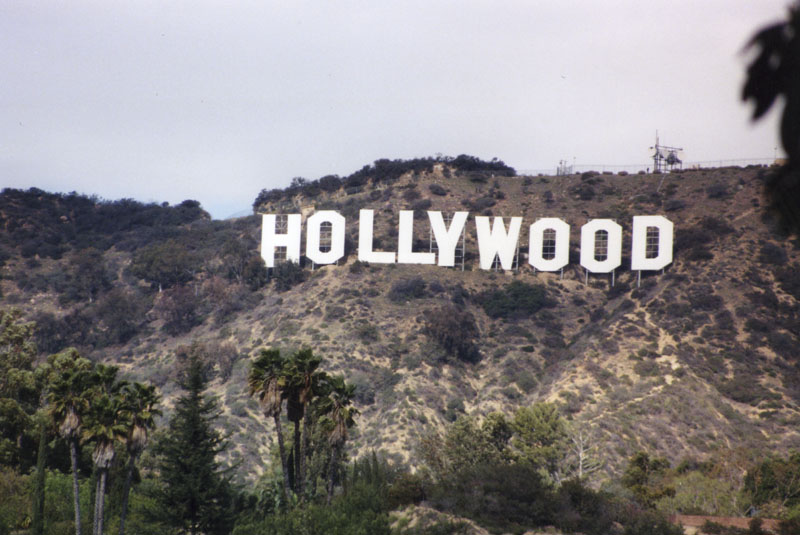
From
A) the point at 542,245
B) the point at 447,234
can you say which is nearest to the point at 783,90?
the point at 447,234

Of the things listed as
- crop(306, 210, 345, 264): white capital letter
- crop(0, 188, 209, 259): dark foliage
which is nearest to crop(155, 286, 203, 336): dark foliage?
crop(306, 210, 345, 264): white capital letter

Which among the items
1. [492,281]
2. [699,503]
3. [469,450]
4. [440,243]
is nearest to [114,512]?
[469,450]

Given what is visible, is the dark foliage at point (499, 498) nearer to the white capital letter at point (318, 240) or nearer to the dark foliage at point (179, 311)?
the white capital letter at point (318, 240)

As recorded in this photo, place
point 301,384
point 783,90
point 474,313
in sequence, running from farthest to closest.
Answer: point 474,313 → point 301,384 → point 783,90

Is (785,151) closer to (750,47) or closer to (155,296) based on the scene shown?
(750,47)

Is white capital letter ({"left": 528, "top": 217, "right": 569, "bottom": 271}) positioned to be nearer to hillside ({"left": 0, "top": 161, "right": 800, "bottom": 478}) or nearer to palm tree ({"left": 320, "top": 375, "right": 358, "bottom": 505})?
hillside ({"left": 0, "top": 161, "right": 800, "bottom": 478})

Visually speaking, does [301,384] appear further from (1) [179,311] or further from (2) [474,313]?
(1) [179,311]
